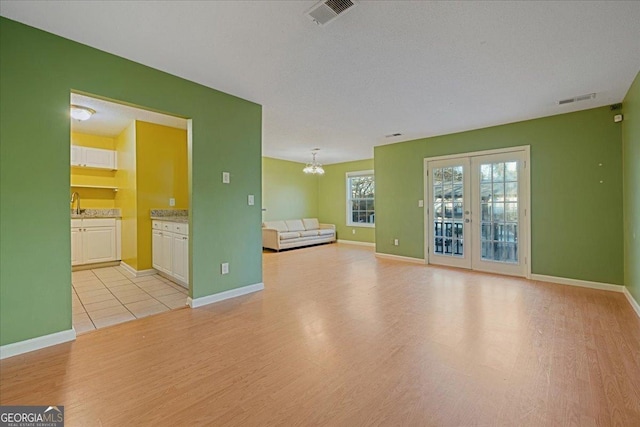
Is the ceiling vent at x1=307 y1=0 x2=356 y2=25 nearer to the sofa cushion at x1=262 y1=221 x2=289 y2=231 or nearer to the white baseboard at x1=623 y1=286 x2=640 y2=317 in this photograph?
the white baseboard at x1=623 y1=286 x2=640 y2=317

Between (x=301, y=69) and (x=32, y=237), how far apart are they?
2806mm

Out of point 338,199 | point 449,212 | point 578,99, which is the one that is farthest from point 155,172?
point 578,99

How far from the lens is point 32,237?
7.71ft

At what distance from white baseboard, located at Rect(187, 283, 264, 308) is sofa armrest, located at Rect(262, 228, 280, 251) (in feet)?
11.6

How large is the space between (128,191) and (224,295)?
2933 millimetres

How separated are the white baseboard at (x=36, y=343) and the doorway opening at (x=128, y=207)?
91cm

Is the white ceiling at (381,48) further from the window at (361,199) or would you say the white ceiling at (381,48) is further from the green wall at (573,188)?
the window at (361,199)

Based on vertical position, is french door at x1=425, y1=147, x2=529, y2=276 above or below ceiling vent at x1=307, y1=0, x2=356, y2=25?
below

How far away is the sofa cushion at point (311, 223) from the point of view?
900 centimetres

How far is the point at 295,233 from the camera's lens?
7.98 metres

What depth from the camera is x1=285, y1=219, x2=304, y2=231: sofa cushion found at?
8.43 m

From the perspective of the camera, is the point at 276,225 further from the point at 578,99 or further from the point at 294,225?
the point at 578,99

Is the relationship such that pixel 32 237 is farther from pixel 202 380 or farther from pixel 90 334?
pixel 202 380

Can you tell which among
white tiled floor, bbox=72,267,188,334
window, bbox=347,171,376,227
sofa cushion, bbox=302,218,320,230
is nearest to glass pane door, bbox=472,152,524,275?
window, bbox=347,171,376,227
